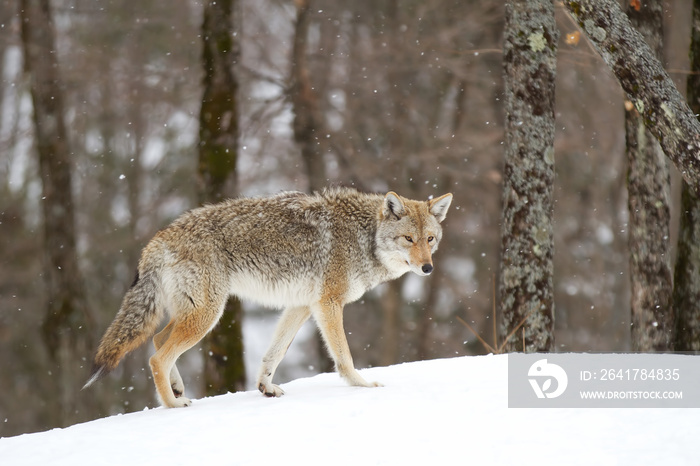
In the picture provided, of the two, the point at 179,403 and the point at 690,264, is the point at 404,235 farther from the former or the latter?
the point at 690,264

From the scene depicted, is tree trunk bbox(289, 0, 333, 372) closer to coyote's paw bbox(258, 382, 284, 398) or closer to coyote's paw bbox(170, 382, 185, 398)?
coyote's paw bbox(258, 382, 284, 398)

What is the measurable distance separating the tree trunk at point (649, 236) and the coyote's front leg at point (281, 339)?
3956mm

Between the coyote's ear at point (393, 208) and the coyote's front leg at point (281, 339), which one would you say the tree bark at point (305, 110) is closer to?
the coyote's ear at point (393, 208)

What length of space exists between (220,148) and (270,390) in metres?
4.56

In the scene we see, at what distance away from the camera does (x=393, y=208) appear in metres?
6.79

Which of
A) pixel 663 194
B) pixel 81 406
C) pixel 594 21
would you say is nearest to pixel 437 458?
pixel 594 21

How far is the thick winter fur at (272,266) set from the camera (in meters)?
5.94

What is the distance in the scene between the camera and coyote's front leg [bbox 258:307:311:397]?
21.2 ft

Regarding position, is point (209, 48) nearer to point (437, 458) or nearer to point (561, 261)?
point (437, 458)

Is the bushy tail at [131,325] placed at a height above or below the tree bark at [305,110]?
below

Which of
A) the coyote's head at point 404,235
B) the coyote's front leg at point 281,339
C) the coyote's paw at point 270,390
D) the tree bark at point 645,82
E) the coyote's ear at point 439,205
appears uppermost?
the tree bark at point 645,82

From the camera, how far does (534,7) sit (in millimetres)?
7660

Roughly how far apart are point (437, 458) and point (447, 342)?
48.6 feet

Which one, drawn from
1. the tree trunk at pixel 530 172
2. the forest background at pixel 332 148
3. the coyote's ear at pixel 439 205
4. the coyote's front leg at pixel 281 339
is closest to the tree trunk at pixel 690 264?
the tree trunk at pixel 530 172
